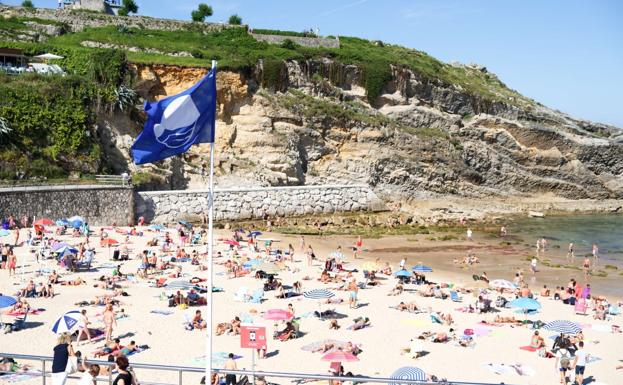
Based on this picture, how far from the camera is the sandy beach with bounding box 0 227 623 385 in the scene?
14469 mm

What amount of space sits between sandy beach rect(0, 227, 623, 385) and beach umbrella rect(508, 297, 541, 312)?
2.64 ft

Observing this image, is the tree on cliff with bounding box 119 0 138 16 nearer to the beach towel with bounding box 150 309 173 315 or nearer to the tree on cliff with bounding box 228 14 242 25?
the tree on cliff with bounding box 228 14 242 25

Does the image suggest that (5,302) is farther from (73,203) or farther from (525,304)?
(73,203)

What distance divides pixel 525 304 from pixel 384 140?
2781 cm

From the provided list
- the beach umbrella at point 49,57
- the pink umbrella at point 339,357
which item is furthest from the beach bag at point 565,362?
the beach umbrella at point 49,57

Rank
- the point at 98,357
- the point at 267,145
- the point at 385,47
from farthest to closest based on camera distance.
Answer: the point at 385,47
the point at 267,145
the point at 98,357

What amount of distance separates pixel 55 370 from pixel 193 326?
7906 mm

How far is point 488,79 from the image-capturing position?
71.2 metres

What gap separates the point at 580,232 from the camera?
40.8 meters

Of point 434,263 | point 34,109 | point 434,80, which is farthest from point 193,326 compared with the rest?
point 434,80

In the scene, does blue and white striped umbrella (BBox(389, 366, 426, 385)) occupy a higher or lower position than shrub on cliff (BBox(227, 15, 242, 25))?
lower

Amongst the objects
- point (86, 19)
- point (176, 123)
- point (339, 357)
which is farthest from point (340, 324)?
point (86, 19)

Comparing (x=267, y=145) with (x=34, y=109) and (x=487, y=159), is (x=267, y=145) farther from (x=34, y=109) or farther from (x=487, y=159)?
(x=487, y=159)

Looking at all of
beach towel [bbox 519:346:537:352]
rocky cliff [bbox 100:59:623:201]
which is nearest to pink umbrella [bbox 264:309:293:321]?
beach towel [bbox 519:346:537:352]
